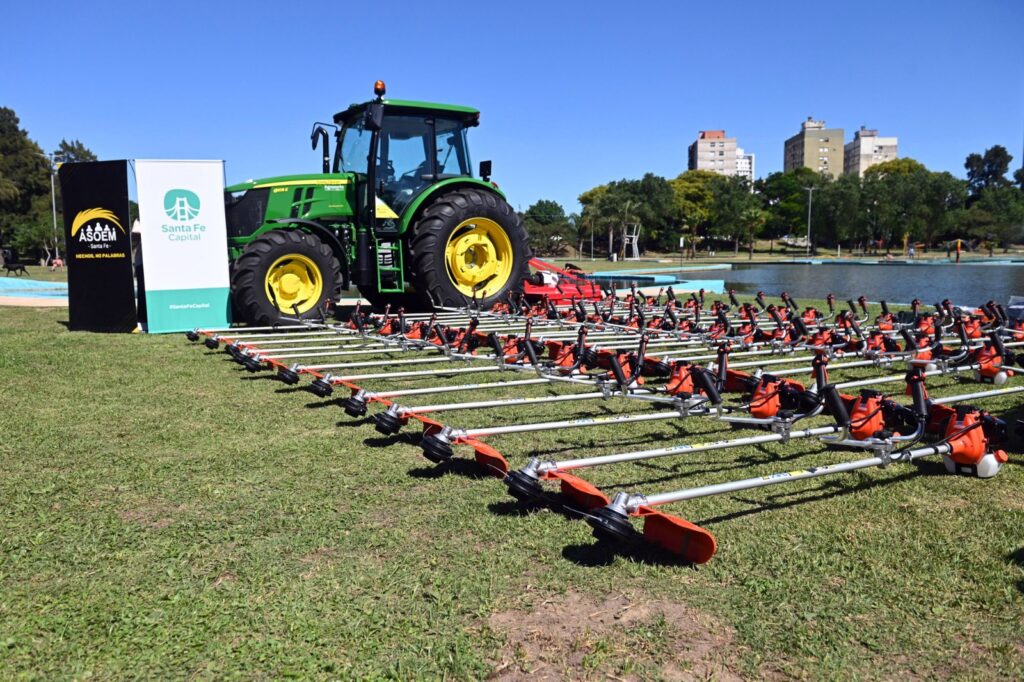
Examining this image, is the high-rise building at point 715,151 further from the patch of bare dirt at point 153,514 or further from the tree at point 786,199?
the patch of bare dirt at point 153,514

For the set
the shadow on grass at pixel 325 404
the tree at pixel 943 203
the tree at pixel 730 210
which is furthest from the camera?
the tree at pixel 730 210

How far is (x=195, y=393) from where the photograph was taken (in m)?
5.85

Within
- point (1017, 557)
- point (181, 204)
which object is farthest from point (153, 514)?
point (181, 204)

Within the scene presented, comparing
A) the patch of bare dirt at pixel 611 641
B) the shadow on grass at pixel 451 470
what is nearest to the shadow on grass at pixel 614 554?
the patch of bare dirt at pixel 611 641

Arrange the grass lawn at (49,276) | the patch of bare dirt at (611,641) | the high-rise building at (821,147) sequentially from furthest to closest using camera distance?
the high-rise building at (821,147)
the grass lawn at (49,276)
the patch of bare dirt at (611,641)

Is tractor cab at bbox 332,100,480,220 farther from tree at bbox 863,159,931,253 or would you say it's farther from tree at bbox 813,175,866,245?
tree at bbox 813,175,866,245

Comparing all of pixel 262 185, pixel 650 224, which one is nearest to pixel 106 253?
pixel 262 185

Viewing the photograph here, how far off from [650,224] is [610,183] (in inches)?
545

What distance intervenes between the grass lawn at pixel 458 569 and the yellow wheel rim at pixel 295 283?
16.1 feet

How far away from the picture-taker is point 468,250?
11039 mm

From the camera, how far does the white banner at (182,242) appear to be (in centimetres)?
920

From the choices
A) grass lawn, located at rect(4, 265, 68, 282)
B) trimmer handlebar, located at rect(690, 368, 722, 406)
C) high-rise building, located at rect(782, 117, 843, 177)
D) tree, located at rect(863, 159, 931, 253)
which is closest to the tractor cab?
A: trimmer handlebar, located at rect(690, 368, 722, 406)

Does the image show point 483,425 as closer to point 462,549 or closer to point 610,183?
point 462,549

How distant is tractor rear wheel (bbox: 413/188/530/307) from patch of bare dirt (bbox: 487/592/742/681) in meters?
7.88
